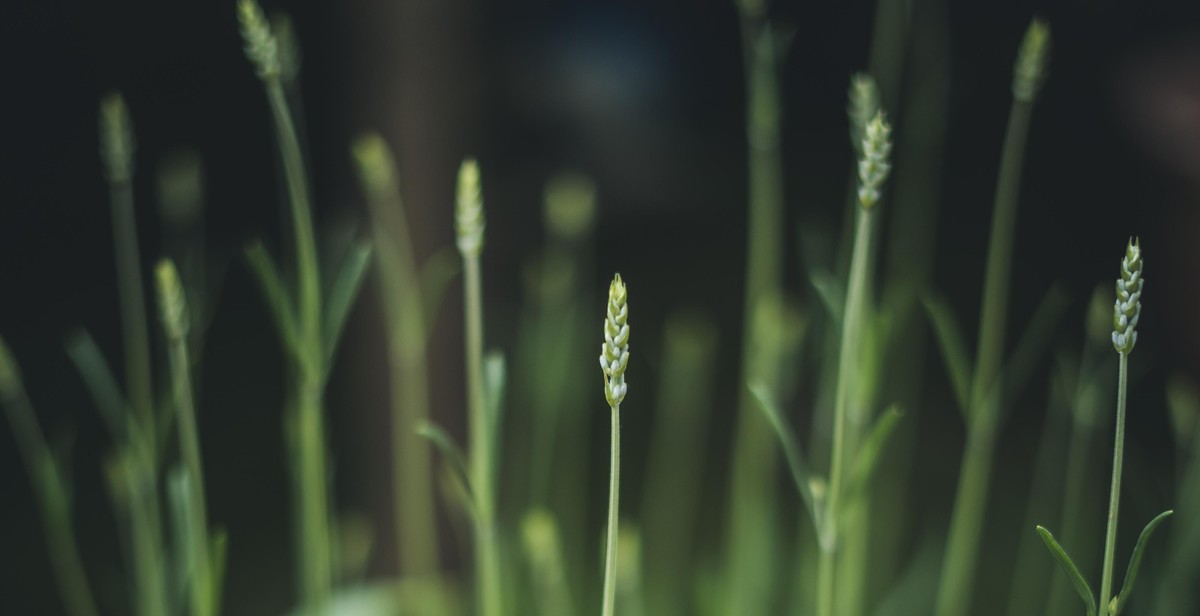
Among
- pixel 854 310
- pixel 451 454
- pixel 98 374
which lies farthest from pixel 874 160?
pixel 98 374

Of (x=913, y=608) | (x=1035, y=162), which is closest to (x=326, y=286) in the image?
(x=913, y=608)

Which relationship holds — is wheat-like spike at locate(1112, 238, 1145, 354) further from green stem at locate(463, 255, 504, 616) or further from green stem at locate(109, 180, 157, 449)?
green stem at locate(109, 180, 157, 449)

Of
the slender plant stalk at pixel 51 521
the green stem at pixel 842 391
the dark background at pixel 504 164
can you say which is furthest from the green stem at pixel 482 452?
the dark background at pixel 504 164

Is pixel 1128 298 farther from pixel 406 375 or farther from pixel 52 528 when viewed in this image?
pixel 52 528

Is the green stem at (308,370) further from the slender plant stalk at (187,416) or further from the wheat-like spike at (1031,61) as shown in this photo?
the wheat-like spike at (1031,61)

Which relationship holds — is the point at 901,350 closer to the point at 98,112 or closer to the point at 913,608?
the point at 913,608

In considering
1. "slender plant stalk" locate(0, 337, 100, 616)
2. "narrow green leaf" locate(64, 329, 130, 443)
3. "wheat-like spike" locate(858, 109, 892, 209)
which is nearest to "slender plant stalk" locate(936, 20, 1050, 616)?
"wheat-like spike" locate(858, 109, 892, 209)
